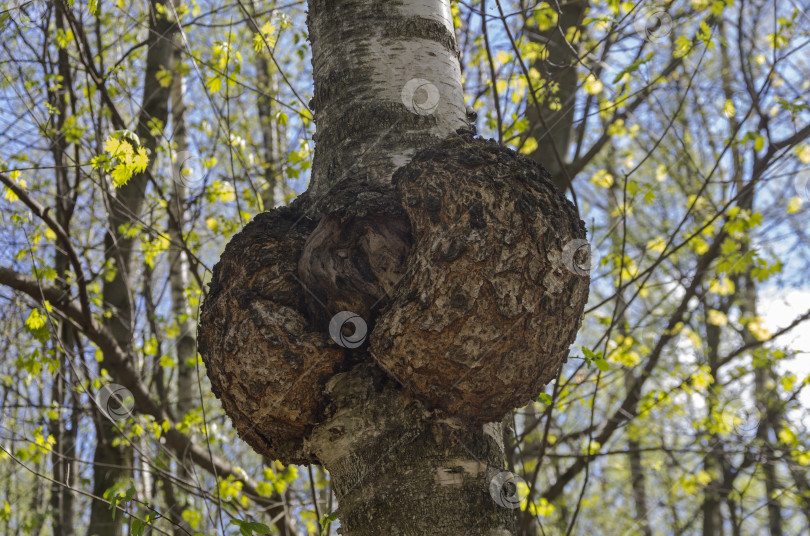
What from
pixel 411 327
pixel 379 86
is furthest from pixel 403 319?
pixel 379 86

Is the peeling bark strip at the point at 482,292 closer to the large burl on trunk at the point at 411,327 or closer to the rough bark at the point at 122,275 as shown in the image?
the large burl on trunk at the point at 411,327

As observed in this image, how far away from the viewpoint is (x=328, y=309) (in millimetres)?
1527

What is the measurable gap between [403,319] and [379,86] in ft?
2.42

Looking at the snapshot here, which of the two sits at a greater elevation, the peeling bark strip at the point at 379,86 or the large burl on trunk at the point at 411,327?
the peeling bark strip at the point at 379,86

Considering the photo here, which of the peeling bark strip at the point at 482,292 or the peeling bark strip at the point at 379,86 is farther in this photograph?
the peeling bark strip at the point at 379,86

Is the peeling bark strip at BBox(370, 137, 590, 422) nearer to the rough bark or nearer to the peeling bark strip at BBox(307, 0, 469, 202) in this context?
the peeling bark strip at BBox(307, 0, 469, 202)

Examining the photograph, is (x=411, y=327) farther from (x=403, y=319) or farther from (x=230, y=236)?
(x=230, y=236)

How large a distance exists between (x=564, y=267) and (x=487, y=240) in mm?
183

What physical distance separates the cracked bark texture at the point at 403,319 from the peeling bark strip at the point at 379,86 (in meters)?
0.01

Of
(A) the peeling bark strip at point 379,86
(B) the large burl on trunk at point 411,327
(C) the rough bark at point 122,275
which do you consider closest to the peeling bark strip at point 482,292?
(B) the large burl on trunk at point 411,327

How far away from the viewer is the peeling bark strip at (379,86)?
5.58 ft

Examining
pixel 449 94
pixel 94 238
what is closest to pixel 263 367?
pixel 449 94

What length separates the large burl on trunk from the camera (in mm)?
1338

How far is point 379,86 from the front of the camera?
69.6 inches
